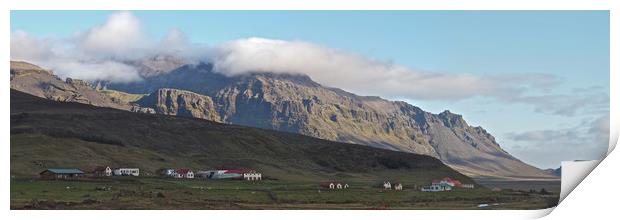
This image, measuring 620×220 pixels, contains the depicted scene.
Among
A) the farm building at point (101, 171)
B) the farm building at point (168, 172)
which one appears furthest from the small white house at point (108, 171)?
the farm building at point (168, 172)

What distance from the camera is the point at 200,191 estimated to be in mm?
117000

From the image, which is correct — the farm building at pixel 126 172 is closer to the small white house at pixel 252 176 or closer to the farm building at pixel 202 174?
the farm building at pixel 202 174

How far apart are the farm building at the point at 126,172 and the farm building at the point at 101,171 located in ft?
3.66

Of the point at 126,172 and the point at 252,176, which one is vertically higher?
the point at 126,172

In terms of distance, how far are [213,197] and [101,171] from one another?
40413 millimetres

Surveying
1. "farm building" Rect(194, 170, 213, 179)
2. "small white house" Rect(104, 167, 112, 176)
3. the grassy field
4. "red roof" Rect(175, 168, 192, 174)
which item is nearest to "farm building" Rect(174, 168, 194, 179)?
"red roof" Rect(175, 168, 192, 174)

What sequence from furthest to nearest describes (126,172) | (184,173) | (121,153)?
(121,153) → (184,173) → (126,172)

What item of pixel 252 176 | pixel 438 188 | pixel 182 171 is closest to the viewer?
pixel 438 188

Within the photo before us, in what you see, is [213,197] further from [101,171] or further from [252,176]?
[252,176]

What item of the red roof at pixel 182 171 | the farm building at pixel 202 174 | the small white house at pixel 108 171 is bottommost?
the farm building at pixel 202 174

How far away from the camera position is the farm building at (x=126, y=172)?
143m

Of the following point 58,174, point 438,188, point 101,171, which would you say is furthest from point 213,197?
point 438,188

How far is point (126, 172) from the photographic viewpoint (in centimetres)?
14788
